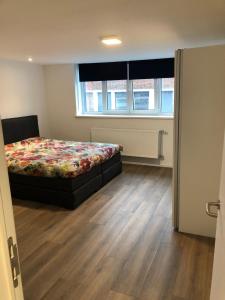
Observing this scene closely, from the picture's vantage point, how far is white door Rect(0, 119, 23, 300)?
87 cm

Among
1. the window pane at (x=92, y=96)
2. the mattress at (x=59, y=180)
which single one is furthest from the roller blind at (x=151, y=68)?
the mattress at (x=59, y=180)

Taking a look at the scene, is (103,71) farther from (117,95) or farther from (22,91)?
(22,91)

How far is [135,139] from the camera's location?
17.0ft

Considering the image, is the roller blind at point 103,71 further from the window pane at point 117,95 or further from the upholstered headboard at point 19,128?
the upholstered headboard at point 19,128

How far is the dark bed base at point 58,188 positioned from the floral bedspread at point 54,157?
0.10 metres

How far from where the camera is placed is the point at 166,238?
8.91 feet

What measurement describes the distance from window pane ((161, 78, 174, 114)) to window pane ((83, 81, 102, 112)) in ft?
4.55

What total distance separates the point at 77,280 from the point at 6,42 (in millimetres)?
2737

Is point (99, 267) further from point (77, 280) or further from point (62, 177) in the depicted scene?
point (62, 177)

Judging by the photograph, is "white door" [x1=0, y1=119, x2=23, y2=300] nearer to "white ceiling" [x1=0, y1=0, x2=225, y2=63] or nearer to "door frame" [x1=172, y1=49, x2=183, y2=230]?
"white ceiling" [x1=0, y1=0, x2=225, y2=63]

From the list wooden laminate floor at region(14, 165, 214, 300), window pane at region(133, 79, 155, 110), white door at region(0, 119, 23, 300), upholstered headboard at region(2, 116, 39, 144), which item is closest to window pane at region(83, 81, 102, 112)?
window pane at region(133, 79, 155, 110)

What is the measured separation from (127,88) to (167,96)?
0.84m

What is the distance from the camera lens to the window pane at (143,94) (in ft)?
16.9

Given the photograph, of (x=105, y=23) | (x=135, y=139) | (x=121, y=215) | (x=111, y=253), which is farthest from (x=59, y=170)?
(x=135, y=139)
